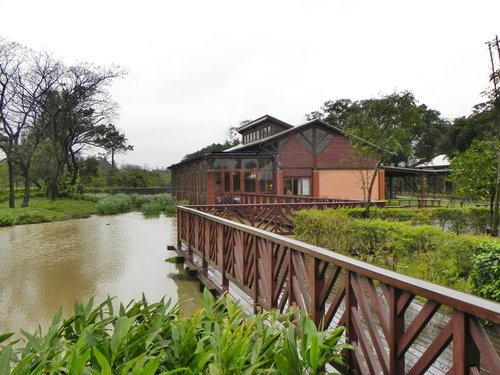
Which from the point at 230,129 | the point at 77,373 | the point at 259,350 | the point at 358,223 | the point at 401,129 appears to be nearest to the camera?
the point at 77,373

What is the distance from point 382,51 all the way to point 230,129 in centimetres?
3921

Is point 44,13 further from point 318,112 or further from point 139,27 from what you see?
point 318,112

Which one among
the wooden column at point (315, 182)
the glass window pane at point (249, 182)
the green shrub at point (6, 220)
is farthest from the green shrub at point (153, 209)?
the wooden column at point (315, 182)

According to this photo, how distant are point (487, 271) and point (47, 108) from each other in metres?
29.1

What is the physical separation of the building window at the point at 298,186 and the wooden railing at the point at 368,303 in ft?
51.8

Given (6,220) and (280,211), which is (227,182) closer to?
(280,211)

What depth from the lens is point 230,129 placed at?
183ft

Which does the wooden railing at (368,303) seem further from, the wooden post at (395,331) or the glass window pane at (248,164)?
the glass window pane at (248,164)

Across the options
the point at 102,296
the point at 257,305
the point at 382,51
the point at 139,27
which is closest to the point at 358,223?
the point at 257,305

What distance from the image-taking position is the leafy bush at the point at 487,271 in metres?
3.79

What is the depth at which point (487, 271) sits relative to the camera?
394 cm

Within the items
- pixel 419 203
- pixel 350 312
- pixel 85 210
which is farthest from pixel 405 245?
pixel 85 210

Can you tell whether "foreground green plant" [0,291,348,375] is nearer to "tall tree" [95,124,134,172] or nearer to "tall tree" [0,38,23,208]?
"tall tree" [0,38,23,208]

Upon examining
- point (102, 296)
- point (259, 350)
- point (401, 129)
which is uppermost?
point (401, 129)
